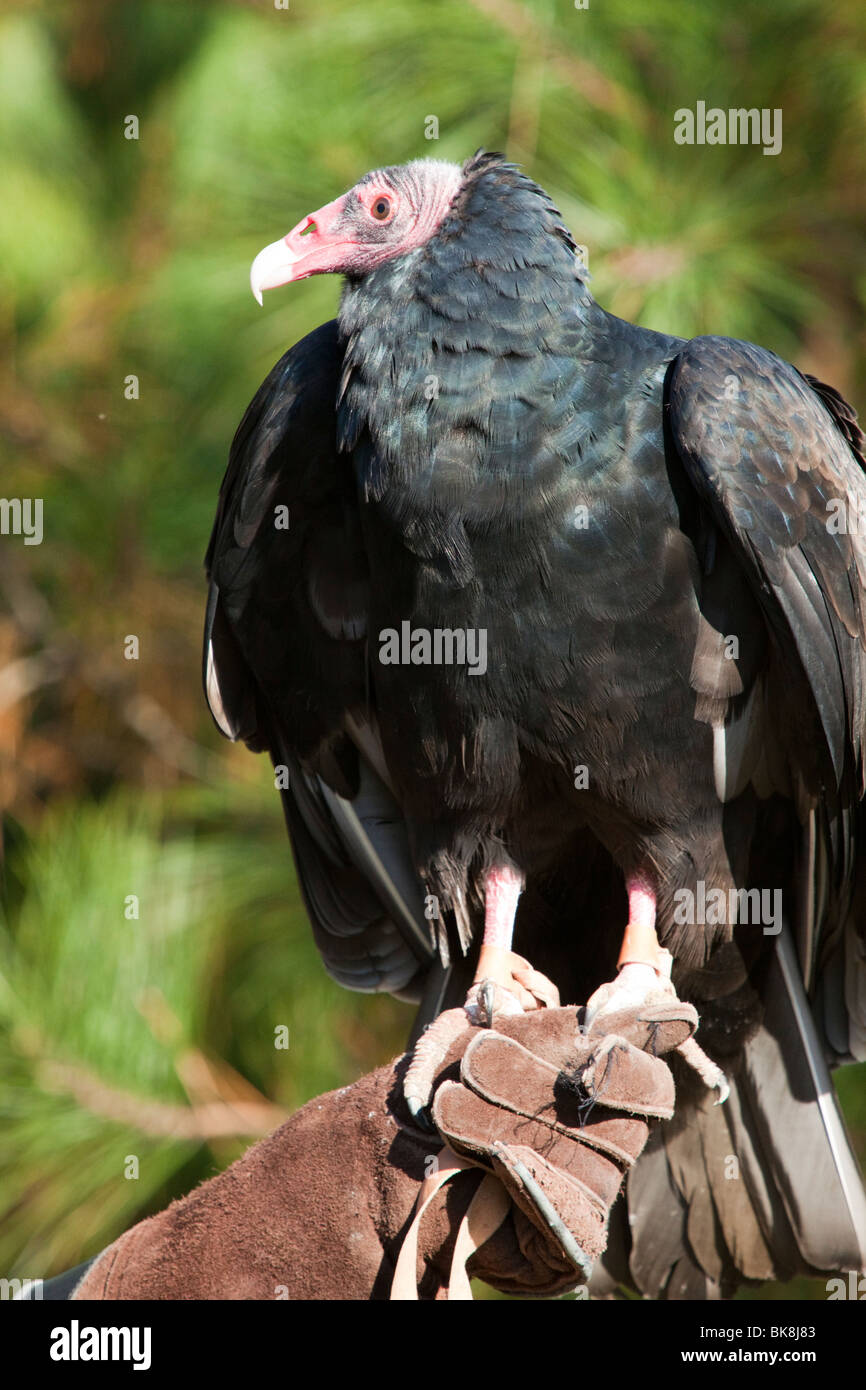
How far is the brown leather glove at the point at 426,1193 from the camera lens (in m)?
2.08

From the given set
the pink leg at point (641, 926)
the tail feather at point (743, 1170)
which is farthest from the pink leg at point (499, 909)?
the tail feather at point (743, 1170)

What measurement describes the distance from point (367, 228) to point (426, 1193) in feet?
5.46

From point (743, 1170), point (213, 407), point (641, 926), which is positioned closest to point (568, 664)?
point (641, 926)

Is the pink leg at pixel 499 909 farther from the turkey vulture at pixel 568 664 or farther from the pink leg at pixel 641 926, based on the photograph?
the pink leg at pixel 641 926

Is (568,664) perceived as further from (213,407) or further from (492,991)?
(213,407)

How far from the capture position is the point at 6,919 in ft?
15.4

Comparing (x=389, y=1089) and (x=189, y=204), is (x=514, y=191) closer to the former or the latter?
(x=389, y=1089)

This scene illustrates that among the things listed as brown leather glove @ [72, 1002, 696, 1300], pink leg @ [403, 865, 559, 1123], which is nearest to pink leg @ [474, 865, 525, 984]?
pink leg @ [403, 865, 559, 1123]

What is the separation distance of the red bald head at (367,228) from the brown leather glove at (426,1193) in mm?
1390

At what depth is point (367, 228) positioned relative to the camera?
2574 mm

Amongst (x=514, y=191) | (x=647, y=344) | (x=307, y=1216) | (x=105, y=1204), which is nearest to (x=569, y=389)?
(x=647, y=344)

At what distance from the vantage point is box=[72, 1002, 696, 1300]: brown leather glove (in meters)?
2.08

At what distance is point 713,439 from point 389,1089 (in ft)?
3.87

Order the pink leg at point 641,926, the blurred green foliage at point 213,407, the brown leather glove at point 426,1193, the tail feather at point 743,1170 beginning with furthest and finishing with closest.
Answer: the blurred green foliage at point 213,407, the tail feather at point 743,1170, the pink leg at point 641,926, the brown leather glove at point 426,1193
